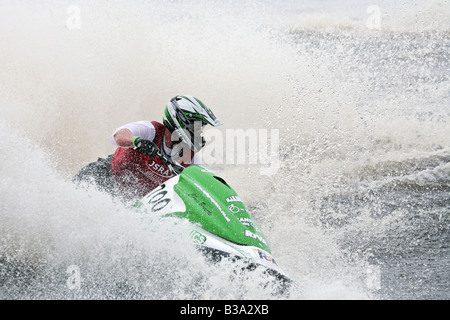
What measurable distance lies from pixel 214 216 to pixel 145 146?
0.91 meters

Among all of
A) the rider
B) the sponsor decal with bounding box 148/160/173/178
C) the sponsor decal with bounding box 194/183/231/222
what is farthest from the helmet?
the sponsor decal with bounding box 194/183/231/222

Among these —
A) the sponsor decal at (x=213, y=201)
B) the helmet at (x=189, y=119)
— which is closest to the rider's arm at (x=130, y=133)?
the helmet at (x=189, y=119)

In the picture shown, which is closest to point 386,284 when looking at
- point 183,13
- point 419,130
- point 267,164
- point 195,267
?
point 195,267

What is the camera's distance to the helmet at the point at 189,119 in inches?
179

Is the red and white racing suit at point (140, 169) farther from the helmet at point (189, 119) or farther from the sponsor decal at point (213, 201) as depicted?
the sponsor decal at point (213, 201)

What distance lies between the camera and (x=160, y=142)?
488cm

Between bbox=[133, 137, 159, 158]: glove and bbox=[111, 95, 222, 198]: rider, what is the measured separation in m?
0.18

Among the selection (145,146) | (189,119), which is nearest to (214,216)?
(145,146)

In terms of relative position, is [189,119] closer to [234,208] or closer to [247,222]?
[234,208]

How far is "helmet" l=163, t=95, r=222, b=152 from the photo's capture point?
4.54 metres

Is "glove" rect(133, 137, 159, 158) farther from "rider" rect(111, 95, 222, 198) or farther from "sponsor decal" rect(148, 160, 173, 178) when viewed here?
"sponsor decal" rect(148, 160, 173, 178)

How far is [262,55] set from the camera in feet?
38.2

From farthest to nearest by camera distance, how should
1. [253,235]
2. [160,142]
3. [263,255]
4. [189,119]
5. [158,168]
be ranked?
1. [160,142]
2. [158,168]
3. [189,119]
4. [253,235]
5. [263,255]

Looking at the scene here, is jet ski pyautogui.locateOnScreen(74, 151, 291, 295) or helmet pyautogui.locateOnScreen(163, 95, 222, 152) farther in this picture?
helmet pyautogui.locateOnScreen(163, 95, 222, 152)
